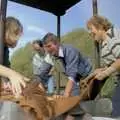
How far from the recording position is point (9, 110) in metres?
1.89

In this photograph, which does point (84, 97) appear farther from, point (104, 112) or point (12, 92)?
point (104, 112)

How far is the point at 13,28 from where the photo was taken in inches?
105

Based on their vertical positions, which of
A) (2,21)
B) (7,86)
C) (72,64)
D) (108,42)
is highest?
(2,21)

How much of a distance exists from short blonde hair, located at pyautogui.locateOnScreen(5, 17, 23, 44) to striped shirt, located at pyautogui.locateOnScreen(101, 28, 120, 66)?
827 millimetres

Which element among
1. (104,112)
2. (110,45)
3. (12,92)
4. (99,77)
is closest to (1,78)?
(12,92)

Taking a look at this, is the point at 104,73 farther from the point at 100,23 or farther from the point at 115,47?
the point at 100,23

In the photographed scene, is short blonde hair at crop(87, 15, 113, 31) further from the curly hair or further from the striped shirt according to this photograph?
the curly hair

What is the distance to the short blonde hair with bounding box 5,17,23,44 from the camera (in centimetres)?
266

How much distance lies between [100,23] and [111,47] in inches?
16.0

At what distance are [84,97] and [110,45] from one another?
108cm

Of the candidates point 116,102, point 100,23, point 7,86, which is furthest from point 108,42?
point 7,86

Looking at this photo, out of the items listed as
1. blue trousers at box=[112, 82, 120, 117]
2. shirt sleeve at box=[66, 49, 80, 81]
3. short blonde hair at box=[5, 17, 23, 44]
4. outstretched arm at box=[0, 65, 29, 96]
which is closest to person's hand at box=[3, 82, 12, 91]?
outstretched arm at box=[0, 65, 29, 96]

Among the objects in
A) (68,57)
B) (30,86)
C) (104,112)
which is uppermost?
(68,57)

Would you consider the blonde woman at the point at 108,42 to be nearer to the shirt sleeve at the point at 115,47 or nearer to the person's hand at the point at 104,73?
the shirt sleeve at the point at 115,47
